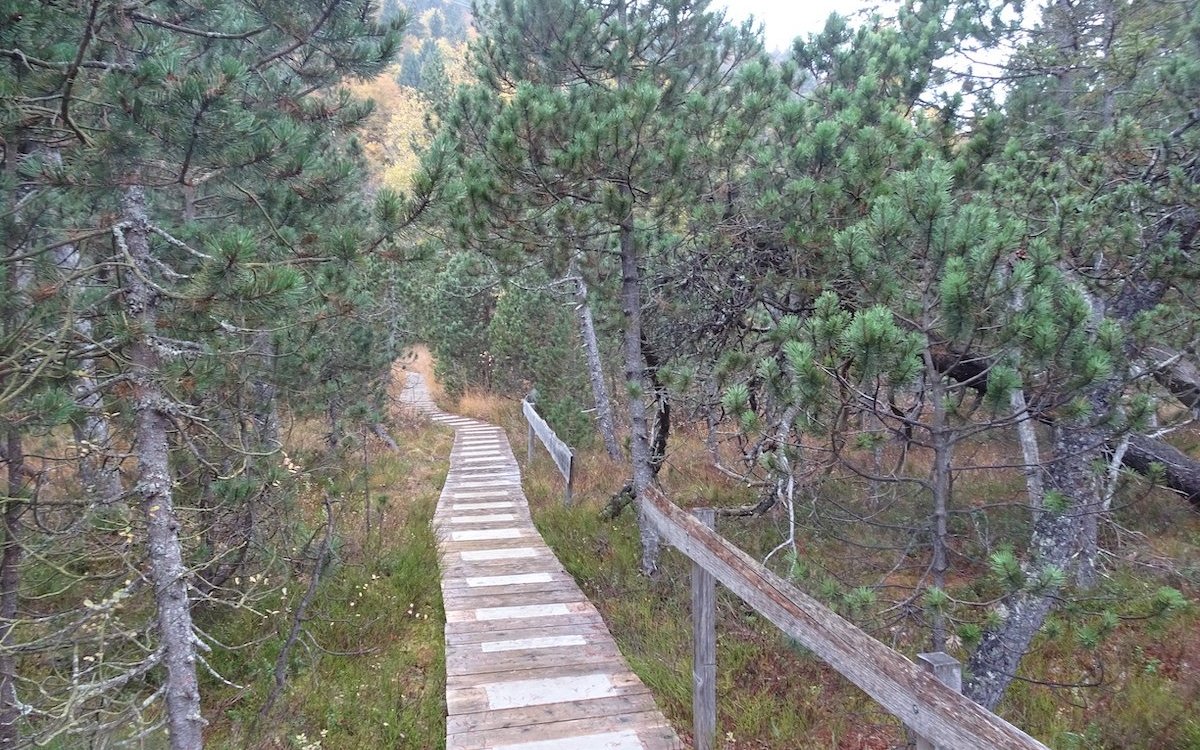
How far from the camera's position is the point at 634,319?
20.1 ft

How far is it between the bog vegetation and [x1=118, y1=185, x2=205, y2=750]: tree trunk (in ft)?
0.05

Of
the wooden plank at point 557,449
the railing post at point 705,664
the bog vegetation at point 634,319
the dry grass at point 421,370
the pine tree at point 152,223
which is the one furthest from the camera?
the dry grass at point 421,370

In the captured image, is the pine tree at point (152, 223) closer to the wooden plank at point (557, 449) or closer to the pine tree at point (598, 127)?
the pine tree at point (598, 127)

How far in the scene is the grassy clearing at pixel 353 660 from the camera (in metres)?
4.19

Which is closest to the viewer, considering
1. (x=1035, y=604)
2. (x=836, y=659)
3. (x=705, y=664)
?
(x=836, y=659)

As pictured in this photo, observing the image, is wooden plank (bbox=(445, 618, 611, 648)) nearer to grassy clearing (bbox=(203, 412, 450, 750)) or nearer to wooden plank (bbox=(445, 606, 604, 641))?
wooden plank (bbox=(445, 606, 604, 641))

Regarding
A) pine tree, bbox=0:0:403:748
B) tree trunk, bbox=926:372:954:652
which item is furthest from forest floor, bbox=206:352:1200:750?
pine tree, bbox=0:0:403:748

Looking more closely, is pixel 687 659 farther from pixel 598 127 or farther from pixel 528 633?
pixel 598 127

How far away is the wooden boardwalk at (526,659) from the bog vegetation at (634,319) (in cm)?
24

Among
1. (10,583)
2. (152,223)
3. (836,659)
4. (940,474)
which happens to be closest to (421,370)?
(10,583)

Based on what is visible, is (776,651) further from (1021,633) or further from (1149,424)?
(1149,424)

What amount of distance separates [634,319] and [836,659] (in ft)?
12.6

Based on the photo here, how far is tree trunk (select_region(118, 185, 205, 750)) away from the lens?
3.19 metres

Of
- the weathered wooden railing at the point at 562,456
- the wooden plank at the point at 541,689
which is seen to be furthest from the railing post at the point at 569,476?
the wooden plank at the point at 541,689
